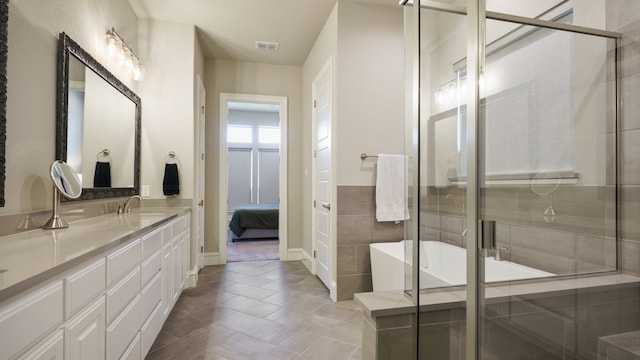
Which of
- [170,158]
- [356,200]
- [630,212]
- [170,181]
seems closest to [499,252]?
[630,212]

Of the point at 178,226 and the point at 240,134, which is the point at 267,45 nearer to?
the point at 178,226

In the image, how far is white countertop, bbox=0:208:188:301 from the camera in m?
0.83

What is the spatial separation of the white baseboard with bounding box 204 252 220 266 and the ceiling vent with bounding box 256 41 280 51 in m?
2.80

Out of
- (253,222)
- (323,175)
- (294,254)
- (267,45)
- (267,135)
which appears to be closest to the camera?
(323,175)

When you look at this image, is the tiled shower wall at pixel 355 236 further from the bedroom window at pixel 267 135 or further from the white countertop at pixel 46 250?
the bedroom window at pixel 267 135

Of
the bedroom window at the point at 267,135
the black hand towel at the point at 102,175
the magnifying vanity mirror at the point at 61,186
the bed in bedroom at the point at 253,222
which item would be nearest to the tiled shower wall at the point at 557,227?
the magnifying vanity mirror at the point at 61,186

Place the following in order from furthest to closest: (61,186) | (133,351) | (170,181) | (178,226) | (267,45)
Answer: (267,45) < (170,181) < (178,226) < (61,186) < (133,351)

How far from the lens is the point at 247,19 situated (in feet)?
11.1

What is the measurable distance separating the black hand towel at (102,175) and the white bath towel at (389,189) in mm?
2298

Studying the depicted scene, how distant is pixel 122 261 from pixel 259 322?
141 centimetres

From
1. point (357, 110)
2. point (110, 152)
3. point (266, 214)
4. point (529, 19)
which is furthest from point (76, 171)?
point (266, 214)

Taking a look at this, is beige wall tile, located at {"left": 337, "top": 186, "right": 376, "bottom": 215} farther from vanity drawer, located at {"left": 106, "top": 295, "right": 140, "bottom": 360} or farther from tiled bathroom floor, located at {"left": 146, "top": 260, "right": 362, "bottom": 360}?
vanity drawer, located at {"left": 106, "top": 295, "right": 140, "bottom": 360}

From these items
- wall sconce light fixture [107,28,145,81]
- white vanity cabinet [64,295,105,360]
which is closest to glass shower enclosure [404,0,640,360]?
white vanity cabinet [64,295,105,360]

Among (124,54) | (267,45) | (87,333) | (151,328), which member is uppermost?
(267,45)
